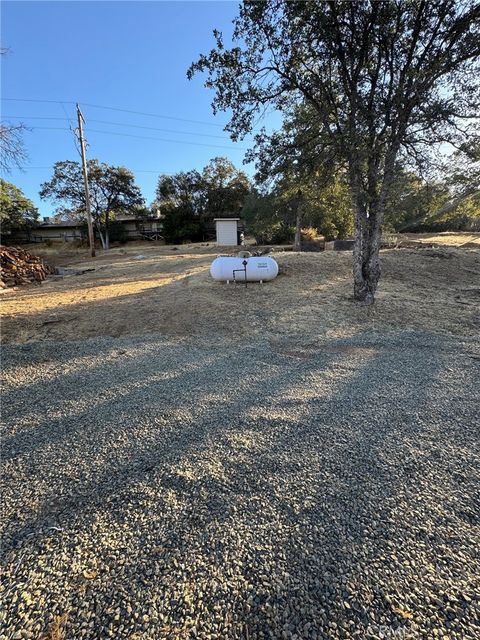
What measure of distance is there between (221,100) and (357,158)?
309 centimetres

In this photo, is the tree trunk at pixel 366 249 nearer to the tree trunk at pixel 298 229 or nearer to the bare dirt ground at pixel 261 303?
the bare dirt ground at pixel 261 303

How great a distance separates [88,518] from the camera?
5.71 ft

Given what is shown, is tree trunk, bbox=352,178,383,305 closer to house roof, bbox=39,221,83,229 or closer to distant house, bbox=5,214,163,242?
distant house, bbox=5,214,163,242

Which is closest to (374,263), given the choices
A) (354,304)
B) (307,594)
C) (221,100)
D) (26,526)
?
(354,304)

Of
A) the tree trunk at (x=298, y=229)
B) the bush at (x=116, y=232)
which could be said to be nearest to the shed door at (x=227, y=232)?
the tree trunk at (x=298, y=229)

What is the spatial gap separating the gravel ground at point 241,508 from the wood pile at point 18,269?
27.4 ft

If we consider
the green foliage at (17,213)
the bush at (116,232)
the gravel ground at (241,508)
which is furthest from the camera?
the bush at (116,232)

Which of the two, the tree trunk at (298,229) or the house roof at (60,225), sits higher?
the house roof at (60,225)

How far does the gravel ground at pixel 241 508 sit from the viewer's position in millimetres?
1293

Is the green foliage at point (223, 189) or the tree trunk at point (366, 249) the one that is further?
the green foliage at point (223, 189)

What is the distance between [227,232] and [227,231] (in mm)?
89

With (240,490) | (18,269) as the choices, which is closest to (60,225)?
(18,269)

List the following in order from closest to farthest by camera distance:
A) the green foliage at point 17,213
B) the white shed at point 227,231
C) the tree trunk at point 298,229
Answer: the tree trunk at point 298,229 < the white shed at point 227,231 < the green foliage at point 17,213

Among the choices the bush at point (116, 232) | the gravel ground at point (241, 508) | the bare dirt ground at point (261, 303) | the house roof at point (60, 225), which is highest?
the house roof at point (60, 225)
